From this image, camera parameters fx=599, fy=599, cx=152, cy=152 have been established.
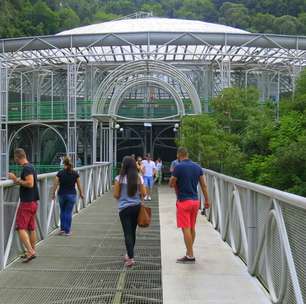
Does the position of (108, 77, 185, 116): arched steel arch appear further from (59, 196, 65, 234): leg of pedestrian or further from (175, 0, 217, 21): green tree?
(175, 0, 217, 21): green tree

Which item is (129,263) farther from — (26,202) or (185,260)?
(26,202)

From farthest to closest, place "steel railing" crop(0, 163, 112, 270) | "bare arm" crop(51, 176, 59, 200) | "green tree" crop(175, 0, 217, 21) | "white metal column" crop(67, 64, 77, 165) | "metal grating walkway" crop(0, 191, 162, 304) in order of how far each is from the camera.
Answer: "green tree" crop(175, 0, 217, 21)
"white metal column" crop(67, 64, 77, 165)
"bare arm" crop(51, 176, 59, 200)
"steel railing" crop(0, 163, 112, 270)
"metal grating walkway" crop(0, 191, 162, 304)

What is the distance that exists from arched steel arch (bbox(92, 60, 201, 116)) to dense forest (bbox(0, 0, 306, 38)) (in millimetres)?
51395

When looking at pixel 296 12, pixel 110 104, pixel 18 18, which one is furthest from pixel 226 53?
pixel 296 12

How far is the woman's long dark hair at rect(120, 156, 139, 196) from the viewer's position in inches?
365

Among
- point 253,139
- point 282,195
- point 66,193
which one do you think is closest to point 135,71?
point 253,139

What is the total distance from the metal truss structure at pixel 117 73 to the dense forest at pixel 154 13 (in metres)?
41.8

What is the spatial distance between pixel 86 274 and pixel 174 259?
1.68 m

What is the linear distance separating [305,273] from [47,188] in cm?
809

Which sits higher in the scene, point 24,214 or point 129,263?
point 24,214

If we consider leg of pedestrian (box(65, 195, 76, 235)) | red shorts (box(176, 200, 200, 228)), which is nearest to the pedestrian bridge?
leg of pedestrian (box(65, 195, 76, 235))

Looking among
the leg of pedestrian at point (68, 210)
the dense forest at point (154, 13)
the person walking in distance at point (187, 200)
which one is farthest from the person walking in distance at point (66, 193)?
the dense forest at point (154, 13)

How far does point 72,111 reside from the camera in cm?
→ 3550

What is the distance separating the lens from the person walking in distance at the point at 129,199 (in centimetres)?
930
